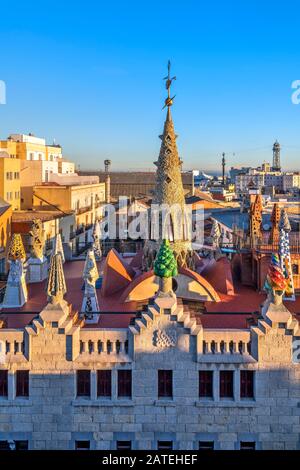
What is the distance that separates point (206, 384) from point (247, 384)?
4.70ft

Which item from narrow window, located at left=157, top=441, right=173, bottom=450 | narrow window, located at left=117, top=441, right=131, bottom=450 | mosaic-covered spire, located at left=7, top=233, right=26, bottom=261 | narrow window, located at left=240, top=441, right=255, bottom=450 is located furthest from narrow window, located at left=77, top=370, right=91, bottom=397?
mosaic-covered spire, located at left=7, top=233, right=26, bottom=261

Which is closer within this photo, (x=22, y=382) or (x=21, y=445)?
(x=21, y=445)

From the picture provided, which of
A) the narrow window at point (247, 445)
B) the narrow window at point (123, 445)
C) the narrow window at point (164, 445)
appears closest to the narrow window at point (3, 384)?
the narrow window at point (123, 445)

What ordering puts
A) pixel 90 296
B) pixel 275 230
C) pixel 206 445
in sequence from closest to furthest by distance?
pixel 206 445 → pixel 90 296 → pixel 275 230

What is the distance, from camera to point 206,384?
53.9ft

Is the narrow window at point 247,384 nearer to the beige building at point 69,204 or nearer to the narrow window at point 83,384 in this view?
the narrow window at point 83,384

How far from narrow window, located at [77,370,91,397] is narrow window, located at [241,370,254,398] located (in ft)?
17.6

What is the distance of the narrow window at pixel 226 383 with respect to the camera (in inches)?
645

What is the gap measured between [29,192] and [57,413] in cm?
4581

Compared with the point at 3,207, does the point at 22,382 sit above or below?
below

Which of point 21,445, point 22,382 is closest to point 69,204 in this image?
point 22,382

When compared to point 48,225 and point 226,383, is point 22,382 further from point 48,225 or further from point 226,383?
point 48,225

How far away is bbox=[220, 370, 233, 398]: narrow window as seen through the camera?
16391 mm
